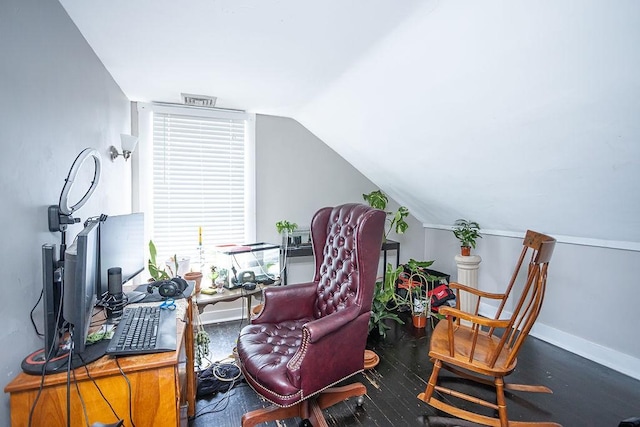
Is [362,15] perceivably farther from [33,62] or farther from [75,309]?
[75,309]

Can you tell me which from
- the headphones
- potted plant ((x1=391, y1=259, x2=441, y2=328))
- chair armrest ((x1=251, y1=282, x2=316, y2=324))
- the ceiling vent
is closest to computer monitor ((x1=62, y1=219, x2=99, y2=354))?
the headphones

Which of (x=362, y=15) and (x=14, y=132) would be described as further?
(x=362, y=15)

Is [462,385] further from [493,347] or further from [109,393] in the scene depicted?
[109,393]

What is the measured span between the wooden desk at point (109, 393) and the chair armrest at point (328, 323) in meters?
0.61

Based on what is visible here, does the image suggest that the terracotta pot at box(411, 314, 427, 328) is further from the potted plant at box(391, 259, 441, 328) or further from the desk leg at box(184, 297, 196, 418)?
the desk leg at box(184, 297, 196, 418)

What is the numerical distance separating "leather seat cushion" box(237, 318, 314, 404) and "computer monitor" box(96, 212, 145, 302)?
2.41 ft

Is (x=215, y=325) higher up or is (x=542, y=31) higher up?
(x=542, y=31)

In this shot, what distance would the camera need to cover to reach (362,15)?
1.56 metres

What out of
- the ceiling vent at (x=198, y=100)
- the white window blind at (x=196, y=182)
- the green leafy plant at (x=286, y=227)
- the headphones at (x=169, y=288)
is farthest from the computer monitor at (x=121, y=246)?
the green leafy plant at (x=286, y=227)

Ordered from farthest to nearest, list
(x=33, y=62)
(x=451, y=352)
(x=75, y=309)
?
(x=451, y=352) → (x=33, y=62) → (x=75, y=309)

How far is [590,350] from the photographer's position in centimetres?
254

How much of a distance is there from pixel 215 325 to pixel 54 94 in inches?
97.2

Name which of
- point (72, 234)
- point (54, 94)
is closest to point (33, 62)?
point (54, 94)

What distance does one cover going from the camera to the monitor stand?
1052mm
